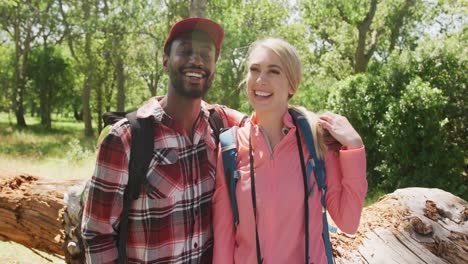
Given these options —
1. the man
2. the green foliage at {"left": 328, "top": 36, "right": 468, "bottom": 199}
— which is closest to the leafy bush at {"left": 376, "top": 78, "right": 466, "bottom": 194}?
the green foliage at {"left": 328, "top": 36, "right": 468, "bottom": 199}

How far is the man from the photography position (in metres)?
2.06

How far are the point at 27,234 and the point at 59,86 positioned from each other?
31760 millimetres

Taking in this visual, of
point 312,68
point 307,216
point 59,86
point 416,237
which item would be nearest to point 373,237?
point 416,237

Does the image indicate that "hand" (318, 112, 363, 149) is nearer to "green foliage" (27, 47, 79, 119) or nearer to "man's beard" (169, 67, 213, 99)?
"man's beard" (169, 67, 213, 99)

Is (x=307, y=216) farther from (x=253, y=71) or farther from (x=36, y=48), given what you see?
(x=36, y=48)

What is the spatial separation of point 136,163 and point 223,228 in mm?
647

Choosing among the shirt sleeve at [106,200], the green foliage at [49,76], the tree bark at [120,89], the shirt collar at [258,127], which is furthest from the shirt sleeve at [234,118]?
the green foliage at [49,76]

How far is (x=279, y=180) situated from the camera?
2.21m

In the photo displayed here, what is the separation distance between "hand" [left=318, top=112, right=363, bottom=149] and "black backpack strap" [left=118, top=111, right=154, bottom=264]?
103cm

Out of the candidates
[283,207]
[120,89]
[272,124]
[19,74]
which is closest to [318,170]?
[283,207]

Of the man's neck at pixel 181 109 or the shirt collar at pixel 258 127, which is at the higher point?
the man's neck at pixel 181 109

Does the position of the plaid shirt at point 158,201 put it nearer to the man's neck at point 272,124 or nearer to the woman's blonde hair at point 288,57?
the man's neck at point 272,124

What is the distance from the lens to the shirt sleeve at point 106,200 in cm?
203

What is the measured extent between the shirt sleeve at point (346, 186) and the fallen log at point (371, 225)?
1099mm
